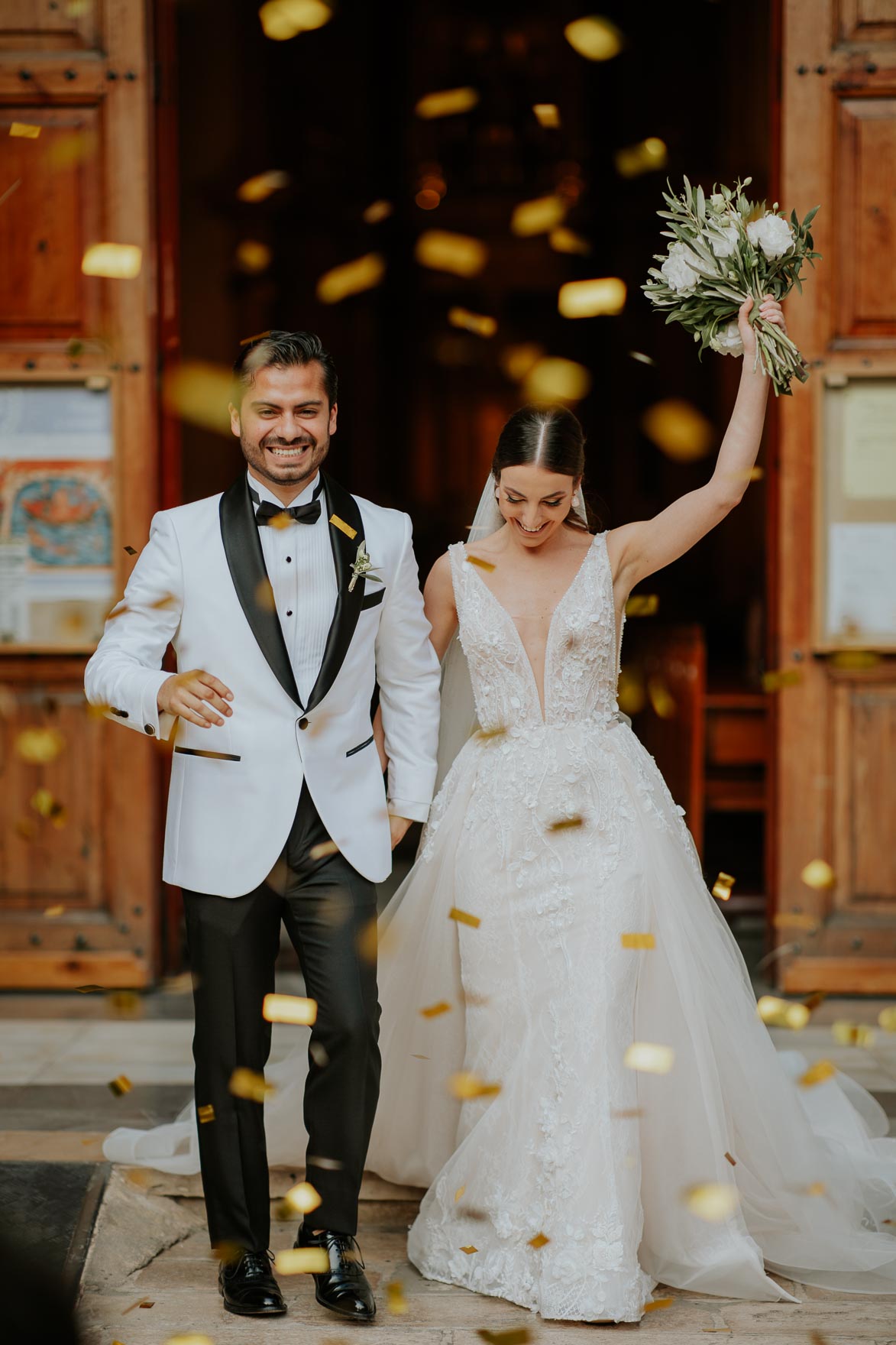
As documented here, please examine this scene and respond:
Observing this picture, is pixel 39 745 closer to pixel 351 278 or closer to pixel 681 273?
pixel 681 273

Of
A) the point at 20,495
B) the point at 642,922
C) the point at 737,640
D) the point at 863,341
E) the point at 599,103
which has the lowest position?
the point at 642,922

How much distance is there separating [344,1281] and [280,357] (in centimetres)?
186

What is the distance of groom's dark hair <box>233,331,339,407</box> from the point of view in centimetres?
279

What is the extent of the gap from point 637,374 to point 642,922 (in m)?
6.90

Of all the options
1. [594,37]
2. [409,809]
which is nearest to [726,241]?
[409,809]

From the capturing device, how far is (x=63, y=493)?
15.3 ft

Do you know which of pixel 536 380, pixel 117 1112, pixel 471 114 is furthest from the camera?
pixel 536 380

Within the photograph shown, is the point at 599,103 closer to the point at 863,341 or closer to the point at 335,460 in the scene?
the point at 335,460

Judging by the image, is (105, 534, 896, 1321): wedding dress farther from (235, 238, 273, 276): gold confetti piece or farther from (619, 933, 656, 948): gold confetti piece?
(235, 238, 273, 276): gold confetti piece

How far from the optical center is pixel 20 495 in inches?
183

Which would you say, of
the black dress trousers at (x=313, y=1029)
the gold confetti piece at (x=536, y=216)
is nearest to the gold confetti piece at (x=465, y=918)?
the black dress trousers at (x=313, y=1029)

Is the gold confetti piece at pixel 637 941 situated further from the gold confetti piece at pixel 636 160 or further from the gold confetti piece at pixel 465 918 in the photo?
the gold confetti piece at pixel 636 160

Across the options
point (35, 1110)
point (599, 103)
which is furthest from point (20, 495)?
point (599, 103)

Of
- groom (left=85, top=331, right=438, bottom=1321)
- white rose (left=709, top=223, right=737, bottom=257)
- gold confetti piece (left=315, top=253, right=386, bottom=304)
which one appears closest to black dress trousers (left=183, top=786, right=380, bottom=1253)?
groom (left=85, top=331, right=438, bottom=1321)
